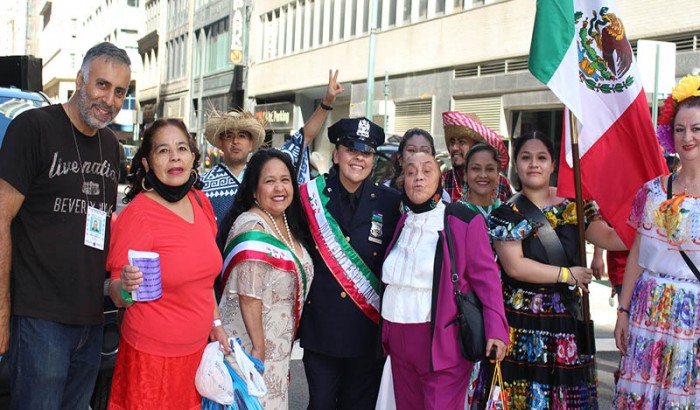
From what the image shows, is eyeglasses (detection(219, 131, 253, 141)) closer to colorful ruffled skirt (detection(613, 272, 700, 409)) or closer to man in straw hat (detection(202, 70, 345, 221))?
man in straw hat (detection(202, 70, 345, 221))

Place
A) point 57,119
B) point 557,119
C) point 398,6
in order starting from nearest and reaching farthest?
1. point 57,119
2. point 557,119
3. point 398,6

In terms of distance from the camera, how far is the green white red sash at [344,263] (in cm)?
372

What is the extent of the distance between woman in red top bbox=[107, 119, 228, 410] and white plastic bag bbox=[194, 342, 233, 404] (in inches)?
2.2

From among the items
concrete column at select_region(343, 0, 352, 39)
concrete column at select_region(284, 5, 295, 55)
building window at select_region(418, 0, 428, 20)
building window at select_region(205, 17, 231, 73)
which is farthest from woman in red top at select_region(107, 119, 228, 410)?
building window at select_region(205, 17, 231, 73)

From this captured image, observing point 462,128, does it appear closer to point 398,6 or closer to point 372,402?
point 372,402

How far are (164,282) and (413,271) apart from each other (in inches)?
48.2

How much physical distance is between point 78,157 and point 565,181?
267cm

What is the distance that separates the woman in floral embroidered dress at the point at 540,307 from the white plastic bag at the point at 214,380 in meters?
1.52

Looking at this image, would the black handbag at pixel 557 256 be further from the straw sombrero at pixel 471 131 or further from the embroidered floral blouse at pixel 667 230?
the straw sombrero at pixel 471 131

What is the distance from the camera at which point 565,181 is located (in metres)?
4.05

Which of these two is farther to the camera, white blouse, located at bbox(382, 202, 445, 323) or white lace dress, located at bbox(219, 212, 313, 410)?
white blouse, located at bbox(382, 202, 445, 323)

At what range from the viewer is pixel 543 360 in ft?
11.8

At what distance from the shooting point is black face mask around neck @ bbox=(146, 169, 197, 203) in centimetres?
305

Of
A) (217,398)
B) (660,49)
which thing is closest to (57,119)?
(217,398)
